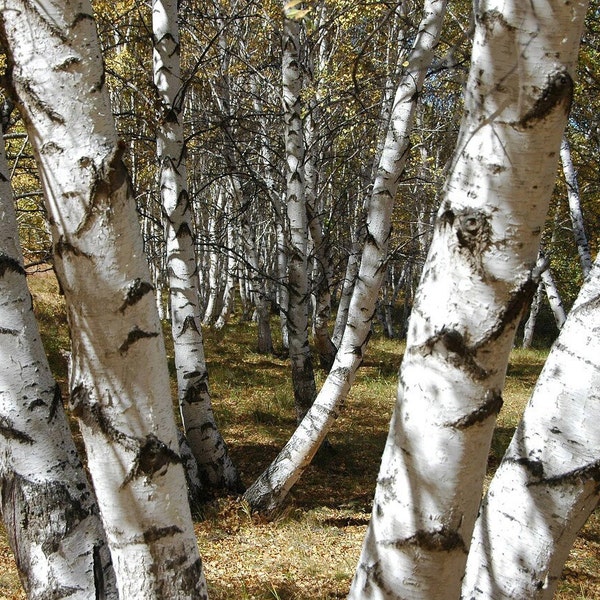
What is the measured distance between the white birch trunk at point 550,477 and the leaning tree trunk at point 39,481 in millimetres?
997

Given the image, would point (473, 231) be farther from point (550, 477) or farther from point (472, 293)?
point (550, 477)

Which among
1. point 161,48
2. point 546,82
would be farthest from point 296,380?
point 546,82

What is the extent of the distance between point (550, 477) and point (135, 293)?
A: 0.91m

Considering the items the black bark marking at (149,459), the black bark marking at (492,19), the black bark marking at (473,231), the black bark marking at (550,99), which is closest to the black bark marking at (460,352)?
the black bark marking at (473,231)

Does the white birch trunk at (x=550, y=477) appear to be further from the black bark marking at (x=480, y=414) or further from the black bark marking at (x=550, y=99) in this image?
the black bark marking at (x=550, y=99)

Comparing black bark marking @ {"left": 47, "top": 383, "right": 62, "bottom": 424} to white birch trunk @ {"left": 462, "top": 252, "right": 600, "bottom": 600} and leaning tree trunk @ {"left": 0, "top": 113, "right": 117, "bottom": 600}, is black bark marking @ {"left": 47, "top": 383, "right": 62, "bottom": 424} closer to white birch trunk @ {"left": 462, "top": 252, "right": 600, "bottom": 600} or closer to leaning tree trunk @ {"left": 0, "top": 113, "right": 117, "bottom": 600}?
leaning tree trunk @ {"left": 0, "top": 113, "right": 117, "bottom": 600}

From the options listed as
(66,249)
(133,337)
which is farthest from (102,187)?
(133,337)

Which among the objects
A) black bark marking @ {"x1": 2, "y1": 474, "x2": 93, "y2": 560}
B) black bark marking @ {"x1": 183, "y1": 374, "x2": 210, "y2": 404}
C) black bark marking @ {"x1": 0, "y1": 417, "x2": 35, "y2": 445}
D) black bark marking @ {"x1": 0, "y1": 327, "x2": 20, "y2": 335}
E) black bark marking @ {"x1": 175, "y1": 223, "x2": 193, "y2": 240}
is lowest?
black bark marking @ {"x1": 183, "y1": 374, "x2": 210, "y2": 404}

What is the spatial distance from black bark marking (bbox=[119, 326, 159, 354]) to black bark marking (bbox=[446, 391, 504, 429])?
0.63 meters

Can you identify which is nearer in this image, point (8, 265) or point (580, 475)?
point (580, 475)

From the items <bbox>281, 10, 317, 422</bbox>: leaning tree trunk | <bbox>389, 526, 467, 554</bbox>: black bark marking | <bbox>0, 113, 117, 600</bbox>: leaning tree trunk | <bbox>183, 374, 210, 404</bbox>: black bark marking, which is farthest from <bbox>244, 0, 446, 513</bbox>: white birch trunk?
<bbox>389, 526, 467, 554</bbox>: black bark marking

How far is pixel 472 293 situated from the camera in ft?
3.50

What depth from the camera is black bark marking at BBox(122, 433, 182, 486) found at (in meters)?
1.26

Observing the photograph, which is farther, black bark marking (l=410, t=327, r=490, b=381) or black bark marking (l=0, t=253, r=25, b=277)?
black bark marking (l=0, t=253, r=25, b=277)
